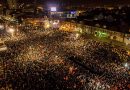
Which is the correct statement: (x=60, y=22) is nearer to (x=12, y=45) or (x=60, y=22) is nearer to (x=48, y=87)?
(x=12, y=45)

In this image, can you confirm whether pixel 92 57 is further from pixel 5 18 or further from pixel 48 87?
pixel 5 18

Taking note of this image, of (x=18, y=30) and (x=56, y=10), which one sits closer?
(x=18, y=30)

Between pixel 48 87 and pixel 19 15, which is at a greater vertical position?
pixel 19 15

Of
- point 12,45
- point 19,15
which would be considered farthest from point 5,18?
point 12,45

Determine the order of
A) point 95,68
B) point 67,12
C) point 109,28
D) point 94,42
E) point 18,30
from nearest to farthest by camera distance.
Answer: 1. point 95,68
2. point 94,42
3. point 109,28
4. point 18,30
5. point 67,12

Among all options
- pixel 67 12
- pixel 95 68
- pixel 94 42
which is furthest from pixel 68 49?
pixel 67 12

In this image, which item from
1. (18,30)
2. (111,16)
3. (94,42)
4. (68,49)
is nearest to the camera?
(68,49)
